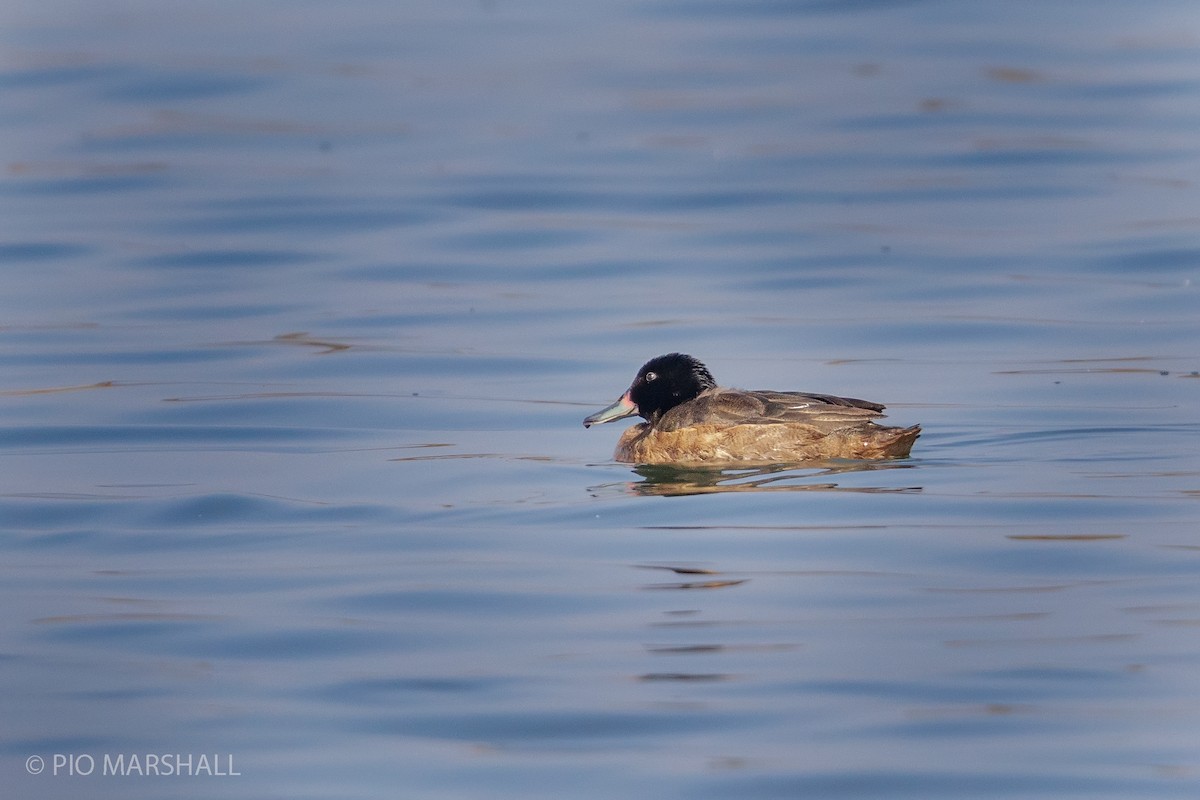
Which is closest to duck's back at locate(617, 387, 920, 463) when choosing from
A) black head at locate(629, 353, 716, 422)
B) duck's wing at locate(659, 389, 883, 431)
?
duck's wing at locate(659, 389, 883, 431)

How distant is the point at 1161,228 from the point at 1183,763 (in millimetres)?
12265

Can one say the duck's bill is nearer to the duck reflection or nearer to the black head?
the black head

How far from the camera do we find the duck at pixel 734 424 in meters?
10.1

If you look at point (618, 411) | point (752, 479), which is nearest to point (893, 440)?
point (752, 479)

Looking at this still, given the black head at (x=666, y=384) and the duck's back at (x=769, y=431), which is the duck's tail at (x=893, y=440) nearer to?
the duck's back at (x=769, y=431)

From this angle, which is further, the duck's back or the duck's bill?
the duck's bill

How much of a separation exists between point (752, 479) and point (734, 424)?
0.51m

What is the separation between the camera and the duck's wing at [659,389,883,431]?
395 inches

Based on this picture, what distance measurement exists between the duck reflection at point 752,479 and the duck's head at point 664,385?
52 centimetres

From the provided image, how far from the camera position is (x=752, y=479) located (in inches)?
389

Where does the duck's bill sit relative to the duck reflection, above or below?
above

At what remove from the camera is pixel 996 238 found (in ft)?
56.7

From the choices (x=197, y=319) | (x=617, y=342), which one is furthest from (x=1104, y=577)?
(x=197, y=319)

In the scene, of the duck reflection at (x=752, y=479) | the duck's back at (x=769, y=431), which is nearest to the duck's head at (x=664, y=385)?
the duck's back at (x=769, y=431)
